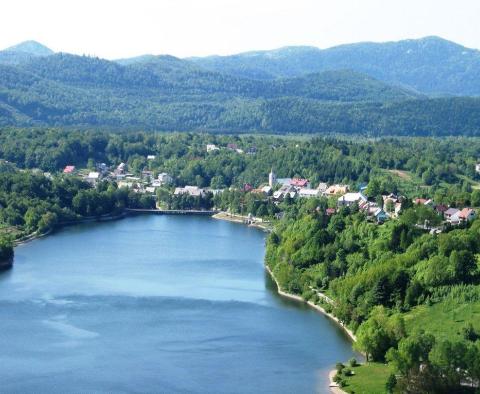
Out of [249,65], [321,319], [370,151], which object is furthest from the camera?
[249,65]

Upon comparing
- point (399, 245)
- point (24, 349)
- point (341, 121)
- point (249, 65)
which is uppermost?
point (249, 65)

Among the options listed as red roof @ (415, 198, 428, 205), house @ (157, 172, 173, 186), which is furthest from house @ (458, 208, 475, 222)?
house @ (157, 172, 173, 186)

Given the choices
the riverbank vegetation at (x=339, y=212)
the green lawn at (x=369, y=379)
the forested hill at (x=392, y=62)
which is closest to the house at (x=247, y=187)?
the riverbank vegetation at (x=339, y=212)

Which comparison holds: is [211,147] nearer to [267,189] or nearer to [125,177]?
[125,177]

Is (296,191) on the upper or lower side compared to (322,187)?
lower

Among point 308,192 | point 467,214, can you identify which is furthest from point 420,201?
point 308,192

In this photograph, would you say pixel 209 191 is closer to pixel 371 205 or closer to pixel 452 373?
pixel 371 205

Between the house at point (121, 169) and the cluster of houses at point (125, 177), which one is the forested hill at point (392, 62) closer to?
the house at point (121, 169)

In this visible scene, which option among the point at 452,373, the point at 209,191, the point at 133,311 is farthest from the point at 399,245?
the point at 209,191
